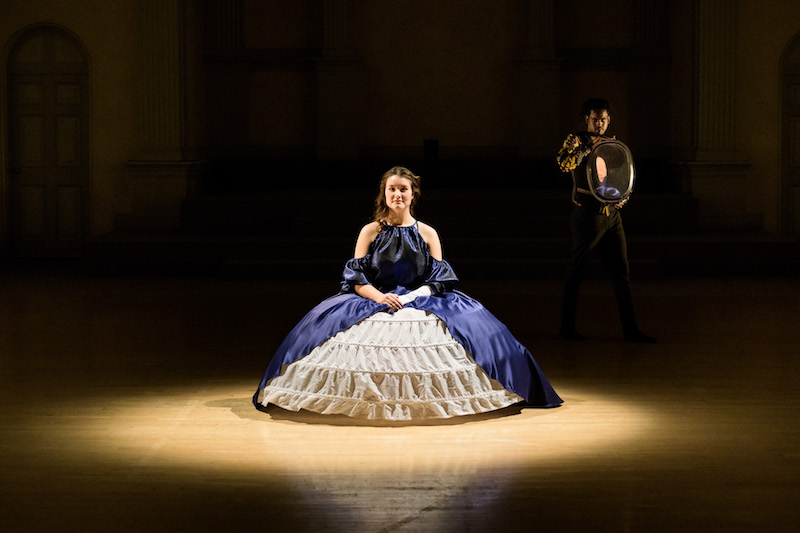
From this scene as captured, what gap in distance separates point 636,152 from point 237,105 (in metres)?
4.77

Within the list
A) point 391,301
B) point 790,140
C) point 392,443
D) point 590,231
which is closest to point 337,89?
point 790,140

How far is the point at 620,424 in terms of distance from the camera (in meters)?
5.64

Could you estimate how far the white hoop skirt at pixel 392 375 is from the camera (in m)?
5.59

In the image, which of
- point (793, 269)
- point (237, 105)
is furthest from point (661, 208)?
point (237, 105)

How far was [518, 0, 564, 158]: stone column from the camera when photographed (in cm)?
1427

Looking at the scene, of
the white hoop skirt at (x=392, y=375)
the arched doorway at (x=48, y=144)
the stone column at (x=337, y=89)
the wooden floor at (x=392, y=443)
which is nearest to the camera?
the wooden floor at (x=392, y=443)

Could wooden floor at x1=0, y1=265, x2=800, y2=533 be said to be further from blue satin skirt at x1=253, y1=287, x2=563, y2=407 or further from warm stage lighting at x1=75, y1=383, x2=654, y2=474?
blue satin skirt at x1=253, y1=287, x2=563, y2=407

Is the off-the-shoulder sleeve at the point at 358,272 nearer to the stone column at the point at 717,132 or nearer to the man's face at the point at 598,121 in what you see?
the man's face at the point at 598,121

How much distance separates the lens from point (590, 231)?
7.75 meters

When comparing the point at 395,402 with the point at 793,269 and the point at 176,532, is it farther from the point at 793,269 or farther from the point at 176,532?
the point at 793,269

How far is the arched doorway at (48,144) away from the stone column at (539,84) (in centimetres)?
499

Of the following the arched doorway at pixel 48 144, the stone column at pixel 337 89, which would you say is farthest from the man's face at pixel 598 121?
the arched doorway at pixel 48 144

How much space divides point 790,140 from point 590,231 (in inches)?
253

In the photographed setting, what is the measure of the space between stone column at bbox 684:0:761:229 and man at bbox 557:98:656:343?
505 centimetres
